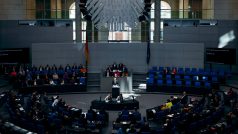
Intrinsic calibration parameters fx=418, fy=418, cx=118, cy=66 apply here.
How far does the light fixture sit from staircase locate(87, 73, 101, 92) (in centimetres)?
1934

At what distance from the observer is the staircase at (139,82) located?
30319mm

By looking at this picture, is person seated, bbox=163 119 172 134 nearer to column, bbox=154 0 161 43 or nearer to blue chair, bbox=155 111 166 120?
blue chair, bbox=155 111 166 120

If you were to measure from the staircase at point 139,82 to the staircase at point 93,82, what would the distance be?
8.82 ft

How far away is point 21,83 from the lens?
28297mm

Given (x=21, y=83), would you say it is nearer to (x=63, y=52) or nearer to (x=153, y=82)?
(x=63, y=52)

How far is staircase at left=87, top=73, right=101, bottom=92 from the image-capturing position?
30.5 meters

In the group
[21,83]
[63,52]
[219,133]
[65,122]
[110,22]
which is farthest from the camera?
[63,52]

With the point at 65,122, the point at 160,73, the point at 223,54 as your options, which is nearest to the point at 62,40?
the point at 160,73

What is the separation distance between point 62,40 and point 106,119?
1520cm

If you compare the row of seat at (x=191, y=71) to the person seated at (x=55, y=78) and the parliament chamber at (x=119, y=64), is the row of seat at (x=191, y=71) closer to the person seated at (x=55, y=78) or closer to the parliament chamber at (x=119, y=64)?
the parliament chamber at (x=119, y=64)

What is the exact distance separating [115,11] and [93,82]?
21.3 m

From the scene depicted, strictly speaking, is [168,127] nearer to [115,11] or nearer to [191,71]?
[115,11]

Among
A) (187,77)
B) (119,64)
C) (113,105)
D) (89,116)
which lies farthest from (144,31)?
(89,116)

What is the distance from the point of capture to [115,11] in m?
10.5
